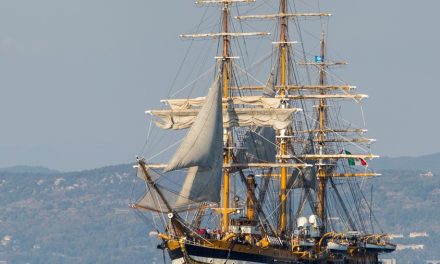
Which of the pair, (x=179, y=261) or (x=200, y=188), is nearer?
(x=179, y=261)

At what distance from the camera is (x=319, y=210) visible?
168 m

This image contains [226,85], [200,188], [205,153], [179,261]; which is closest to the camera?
[205,153]

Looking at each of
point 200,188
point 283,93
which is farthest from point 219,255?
point 283,93

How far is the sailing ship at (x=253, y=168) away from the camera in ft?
424

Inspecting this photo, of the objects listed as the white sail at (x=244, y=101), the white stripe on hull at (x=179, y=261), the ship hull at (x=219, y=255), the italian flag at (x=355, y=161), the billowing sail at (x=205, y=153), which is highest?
the white sail at (x=244, y=101)

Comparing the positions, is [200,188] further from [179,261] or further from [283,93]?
[283,93]

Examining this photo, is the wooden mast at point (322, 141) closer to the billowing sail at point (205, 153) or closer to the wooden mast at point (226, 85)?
the wooden mast at point (226, 85)

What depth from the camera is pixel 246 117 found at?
14138cm

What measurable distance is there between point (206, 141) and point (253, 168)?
626 inches

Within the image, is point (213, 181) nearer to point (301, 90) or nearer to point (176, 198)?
point (176, 198)

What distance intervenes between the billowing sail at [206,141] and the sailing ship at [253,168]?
7cm

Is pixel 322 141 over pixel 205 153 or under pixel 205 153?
over

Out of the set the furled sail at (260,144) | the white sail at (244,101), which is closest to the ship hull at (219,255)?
the furled sail at (260,144)

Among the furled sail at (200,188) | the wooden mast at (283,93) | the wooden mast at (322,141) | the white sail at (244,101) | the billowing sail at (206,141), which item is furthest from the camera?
the wooden mast at (322,141)
